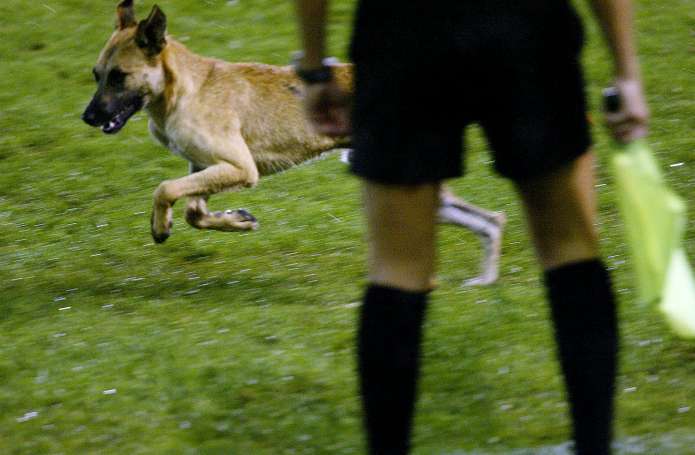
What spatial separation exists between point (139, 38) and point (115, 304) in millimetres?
1565

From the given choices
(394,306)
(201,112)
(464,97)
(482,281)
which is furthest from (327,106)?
(201,112)

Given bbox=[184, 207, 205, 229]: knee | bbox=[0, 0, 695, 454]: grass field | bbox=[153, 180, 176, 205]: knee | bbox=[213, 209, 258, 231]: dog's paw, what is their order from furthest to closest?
bbox=[213, 209, 258, 231]: dog's paw
bbox=[184, 207, 205, 229]: knee
bbox=[153, 180, 176, 205]: knee
bbox=[0, 0, 695, 454]: grass field

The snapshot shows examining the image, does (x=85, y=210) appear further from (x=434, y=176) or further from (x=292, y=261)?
(x=434, y=176)

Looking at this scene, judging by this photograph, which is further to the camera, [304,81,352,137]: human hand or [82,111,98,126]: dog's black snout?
[82,111,98,126]: dog's black snout

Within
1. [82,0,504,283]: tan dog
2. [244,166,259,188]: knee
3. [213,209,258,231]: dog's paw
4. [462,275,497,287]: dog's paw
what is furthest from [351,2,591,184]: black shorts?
[213,209,258,231]: dog's paw

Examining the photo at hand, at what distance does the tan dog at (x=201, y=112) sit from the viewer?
22.3ft

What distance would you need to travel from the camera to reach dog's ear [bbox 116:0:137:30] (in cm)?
702

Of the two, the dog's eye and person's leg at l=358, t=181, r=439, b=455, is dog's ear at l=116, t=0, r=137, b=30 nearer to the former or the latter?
the dog's eye

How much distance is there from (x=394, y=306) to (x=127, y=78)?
13.8 feet

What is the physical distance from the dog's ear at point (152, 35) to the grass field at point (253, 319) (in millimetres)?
1279

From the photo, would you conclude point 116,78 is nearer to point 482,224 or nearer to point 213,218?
point 213,218

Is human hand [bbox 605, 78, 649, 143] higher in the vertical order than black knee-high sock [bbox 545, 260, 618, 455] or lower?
higher

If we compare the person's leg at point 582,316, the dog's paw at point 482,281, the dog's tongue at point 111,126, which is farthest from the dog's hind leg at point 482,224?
the person's leg at point 582,316

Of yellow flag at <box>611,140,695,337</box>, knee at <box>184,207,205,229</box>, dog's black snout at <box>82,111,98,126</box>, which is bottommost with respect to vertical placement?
knee at <box>184,207,205,229</box>
